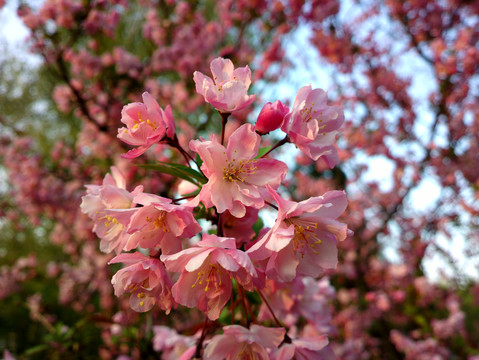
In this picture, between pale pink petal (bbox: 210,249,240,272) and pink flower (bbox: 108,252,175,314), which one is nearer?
pale pink petal (bbox: 210,249,240,272)

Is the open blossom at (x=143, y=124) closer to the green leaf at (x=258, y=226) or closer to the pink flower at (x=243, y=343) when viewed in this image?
the green leaf at (x=258, y=226)

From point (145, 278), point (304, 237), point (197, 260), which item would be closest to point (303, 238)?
point (304, 237)

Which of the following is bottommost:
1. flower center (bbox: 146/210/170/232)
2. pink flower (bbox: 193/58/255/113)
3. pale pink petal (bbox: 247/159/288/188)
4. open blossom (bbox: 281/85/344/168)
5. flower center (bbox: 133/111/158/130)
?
flower center (bbox: 146/210/170/232)

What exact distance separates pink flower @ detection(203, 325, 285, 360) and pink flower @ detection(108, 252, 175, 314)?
164mm

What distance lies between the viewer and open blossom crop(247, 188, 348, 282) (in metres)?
0.76

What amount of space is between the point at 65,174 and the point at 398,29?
234 inches

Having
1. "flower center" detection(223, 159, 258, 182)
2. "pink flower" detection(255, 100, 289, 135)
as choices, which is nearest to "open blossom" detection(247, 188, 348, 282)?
"flower center" detection(223, 159, 258, 182)

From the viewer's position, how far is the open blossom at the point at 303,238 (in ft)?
2.50

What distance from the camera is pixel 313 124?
874 millimetres

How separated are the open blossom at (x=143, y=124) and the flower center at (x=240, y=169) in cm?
25

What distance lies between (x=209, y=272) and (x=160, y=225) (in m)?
0.19

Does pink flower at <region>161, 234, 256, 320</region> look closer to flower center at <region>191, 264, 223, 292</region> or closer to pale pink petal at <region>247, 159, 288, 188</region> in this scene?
flower center at <region>191, 264, 223, 292</region>

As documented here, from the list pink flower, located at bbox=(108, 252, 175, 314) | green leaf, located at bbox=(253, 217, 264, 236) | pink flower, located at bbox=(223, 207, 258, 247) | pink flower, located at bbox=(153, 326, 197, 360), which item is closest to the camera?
pink flower, located at bbox=(108, 252, 175, 314)

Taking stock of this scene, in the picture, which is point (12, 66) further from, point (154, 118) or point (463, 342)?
point (463, 342)
